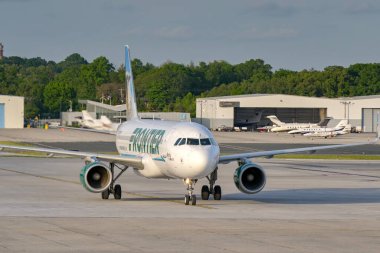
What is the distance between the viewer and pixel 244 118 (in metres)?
177

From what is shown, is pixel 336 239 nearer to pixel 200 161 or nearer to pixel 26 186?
pixel 200 161

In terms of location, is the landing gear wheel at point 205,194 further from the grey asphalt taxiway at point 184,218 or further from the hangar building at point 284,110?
the hangar building at point 284,110

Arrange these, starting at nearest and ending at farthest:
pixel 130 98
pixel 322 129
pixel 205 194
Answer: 1. pixel 205 194
2. pixel 130 98
3. pixel 322 129

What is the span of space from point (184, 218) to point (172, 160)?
469cm

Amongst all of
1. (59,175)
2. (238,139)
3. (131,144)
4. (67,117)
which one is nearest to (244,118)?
(67,117)

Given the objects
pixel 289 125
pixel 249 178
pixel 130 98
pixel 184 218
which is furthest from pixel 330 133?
pixel 184 218

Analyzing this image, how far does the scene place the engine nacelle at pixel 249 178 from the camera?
3762 cm

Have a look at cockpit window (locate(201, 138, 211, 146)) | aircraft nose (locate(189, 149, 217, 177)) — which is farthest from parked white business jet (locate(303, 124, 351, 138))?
aircraft nose (locate(189, 149, 217, 177))

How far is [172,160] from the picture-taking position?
116ft

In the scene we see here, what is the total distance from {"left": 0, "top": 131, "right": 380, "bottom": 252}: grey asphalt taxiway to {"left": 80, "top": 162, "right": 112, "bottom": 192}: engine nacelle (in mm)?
785

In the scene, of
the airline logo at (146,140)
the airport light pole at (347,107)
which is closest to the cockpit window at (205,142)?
the airline logo at (146,140)

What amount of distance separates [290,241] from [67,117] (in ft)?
514

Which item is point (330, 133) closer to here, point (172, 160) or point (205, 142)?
point (172, 160)

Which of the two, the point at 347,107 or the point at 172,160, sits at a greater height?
the point at 347,107
